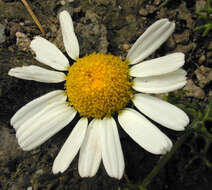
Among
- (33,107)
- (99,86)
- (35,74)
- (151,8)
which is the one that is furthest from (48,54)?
(151,8)

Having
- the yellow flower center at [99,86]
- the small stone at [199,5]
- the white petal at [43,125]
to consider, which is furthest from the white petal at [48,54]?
the small stone at [199,5]

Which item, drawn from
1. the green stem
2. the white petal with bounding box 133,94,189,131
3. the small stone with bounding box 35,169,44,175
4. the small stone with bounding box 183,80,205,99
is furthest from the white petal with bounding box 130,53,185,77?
the small stone with bounding box 35,169,44,175

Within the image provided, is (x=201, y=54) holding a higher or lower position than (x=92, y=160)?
higher

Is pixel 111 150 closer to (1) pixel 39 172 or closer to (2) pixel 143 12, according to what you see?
(1) pixel 39 172

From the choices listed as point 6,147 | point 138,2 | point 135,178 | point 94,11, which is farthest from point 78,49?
point 135,178

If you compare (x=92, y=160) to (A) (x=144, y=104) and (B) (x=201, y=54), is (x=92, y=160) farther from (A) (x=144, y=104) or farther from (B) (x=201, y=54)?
(B) (x=201, y=54)

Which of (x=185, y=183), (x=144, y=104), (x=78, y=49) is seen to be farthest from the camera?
(x=185, y=183)
